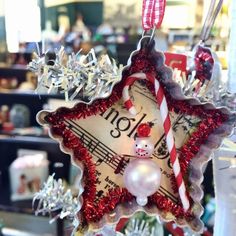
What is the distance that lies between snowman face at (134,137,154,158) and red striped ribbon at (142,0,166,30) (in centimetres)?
12

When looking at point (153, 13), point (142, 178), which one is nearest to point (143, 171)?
point (142, 178)

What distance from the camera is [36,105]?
2154mm

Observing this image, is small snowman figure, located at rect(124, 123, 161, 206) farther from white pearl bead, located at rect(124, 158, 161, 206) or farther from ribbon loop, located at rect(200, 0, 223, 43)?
ribbon loop, located at rect(200, 0, 223, 43)

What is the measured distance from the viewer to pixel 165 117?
0.45m

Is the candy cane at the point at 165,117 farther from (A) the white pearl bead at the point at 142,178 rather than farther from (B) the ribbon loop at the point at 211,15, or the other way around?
(B) the ribbon loop at the point at 211,15

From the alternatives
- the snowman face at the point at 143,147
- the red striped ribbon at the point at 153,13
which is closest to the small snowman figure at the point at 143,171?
the snowman face at the point at 143,147

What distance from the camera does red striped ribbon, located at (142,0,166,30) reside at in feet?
1.37

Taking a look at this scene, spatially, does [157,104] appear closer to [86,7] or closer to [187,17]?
[187,17]

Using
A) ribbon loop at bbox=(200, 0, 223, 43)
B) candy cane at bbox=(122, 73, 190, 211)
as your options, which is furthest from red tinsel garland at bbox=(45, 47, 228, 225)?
ribbon loop at bbox=(200, 0, 223, 43)

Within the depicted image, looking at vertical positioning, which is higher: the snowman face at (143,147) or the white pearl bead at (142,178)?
the snowman face at (143,147)

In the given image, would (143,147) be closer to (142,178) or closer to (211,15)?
(142,178)

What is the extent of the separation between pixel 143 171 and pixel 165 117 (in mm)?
66

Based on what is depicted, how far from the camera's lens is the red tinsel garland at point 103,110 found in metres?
0.43

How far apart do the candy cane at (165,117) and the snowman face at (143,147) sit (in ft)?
0.07
